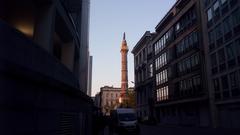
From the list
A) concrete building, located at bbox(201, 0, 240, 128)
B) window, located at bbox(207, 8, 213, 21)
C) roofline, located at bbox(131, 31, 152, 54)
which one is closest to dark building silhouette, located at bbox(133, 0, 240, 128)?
concrete building, located at bbox(201, 0, 240, 128)

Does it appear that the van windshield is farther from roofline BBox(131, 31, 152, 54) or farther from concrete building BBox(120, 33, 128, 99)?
concrete building BBox(120, 33, 128, 99)

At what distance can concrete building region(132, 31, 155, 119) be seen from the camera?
191 ft

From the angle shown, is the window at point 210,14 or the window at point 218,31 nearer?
the window at point 218,31

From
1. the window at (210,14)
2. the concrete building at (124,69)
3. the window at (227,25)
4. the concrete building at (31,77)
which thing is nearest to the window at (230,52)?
the window at (227,25)

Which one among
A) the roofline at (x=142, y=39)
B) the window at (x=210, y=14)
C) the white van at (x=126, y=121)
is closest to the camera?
the white van at (x=126, y=121)

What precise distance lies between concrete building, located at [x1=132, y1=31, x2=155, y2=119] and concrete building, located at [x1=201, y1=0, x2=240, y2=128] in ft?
77.5

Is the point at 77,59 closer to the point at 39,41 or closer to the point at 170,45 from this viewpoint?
the point at 39,41

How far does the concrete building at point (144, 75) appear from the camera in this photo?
5809 centimetres

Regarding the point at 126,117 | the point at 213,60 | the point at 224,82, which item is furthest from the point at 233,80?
the point at 126,117

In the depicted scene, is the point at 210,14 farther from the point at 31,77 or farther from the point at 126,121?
the point at 31,77

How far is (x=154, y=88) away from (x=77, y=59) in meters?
33.9

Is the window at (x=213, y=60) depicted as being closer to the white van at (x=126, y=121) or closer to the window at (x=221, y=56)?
the window at (x=221, y=56)

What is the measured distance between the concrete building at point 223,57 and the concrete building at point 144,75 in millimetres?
23610

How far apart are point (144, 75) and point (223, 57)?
34.8 m
